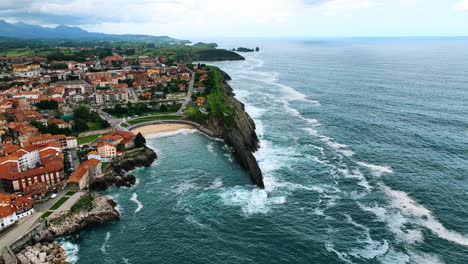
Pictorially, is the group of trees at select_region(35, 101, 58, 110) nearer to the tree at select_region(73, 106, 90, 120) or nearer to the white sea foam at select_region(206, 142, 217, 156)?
the tree at select_region(73, 106, 90, 120)

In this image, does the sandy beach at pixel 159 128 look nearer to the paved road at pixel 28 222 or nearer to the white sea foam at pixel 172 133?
the white sea foam at pixel 172 133

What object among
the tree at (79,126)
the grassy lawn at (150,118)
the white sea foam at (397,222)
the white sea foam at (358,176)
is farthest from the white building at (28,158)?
the white sea foam at (397,222)

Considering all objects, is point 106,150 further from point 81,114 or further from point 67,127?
point 81,114

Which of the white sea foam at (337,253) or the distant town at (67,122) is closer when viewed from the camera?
the white sea foam at (337,253)

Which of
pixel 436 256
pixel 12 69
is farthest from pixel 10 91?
pixel 436 256

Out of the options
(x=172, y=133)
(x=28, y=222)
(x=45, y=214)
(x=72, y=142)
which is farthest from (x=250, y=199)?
(x=72, y=142)

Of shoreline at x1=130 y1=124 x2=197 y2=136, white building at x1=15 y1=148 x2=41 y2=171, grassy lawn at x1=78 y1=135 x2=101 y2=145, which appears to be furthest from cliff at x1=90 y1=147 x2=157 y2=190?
shoreline at x1=130 y1=124 x2=197 y2=136

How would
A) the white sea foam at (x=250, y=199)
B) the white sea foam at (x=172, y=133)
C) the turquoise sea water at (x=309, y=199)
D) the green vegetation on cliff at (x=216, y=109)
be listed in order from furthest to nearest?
the green vegetation on cliff at (x=216, y=109) < the white sea foam at (x=172, y=133) < the white sea foam at (x=250, y=199) < the turquoise sea water at (x=309, y=199)
